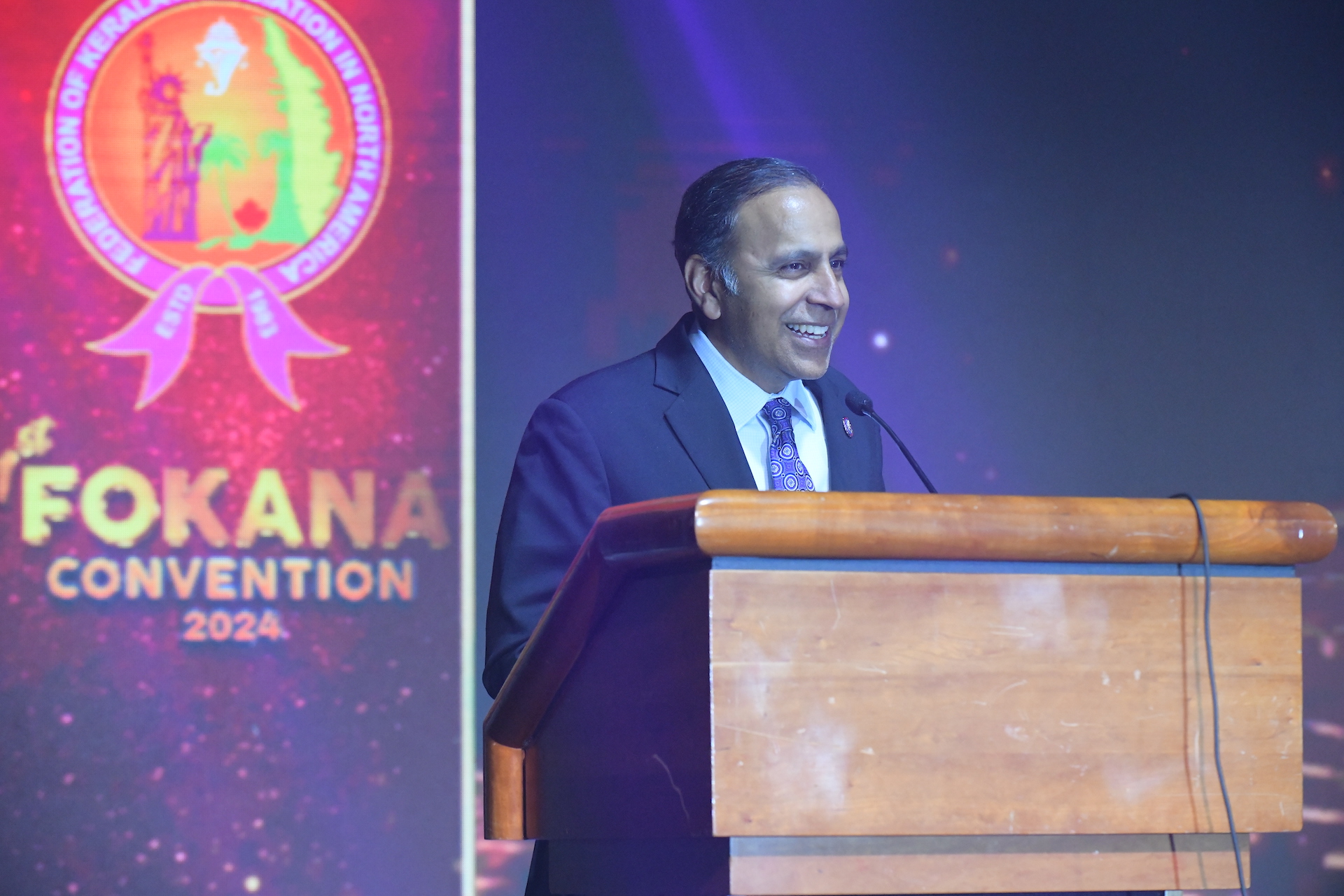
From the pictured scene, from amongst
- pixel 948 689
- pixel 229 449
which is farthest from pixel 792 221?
pixel 229 449

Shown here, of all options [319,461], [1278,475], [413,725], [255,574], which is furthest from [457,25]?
[1278,475]

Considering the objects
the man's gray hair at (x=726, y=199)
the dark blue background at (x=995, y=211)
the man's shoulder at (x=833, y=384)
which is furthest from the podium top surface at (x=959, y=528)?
the dark blue background at (x=995, y=211)

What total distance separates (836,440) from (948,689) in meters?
0.97

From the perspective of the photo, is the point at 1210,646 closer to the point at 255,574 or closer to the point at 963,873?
the point at 963,873

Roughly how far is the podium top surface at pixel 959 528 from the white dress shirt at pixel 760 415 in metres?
0.81

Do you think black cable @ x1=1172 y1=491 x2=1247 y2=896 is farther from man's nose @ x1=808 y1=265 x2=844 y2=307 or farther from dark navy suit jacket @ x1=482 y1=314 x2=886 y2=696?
man's nose @ x1=808 y1=265 x2=844 y2=307

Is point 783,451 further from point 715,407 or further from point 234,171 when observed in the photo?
point 234,171

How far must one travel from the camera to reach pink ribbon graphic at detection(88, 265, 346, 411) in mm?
3119

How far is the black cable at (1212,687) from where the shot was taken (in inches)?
34.9

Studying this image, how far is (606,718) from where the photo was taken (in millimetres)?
977

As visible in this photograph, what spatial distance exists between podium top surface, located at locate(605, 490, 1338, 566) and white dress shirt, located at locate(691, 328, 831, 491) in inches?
31.9

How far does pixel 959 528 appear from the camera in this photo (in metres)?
0.85

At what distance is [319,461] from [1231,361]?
2329 mm

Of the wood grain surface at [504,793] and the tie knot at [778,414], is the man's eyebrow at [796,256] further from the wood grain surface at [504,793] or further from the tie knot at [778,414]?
the wood grain surface at [504,793]
